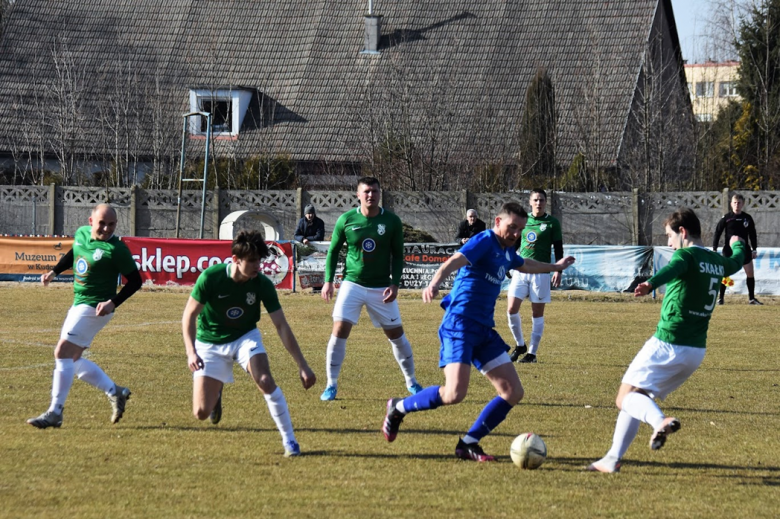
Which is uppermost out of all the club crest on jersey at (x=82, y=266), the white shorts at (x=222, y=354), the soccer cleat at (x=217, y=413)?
the club crest on jersey at (x=82, y=266)

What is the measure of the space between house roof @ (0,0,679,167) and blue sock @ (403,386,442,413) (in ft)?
86.3

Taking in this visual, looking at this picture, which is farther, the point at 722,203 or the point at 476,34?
the point at 476,34

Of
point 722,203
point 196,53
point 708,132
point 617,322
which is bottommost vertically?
point 617,322

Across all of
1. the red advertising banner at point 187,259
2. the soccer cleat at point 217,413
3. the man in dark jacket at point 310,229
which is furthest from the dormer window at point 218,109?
the soccer cleat at point 217,413

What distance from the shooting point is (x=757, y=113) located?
35.8 m

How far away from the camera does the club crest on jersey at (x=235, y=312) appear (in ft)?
22.9

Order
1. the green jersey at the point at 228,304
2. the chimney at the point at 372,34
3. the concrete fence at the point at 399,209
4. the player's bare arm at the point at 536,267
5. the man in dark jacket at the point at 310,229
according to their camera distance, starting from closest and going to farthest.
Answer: the green jersey at the point at 228,304 < the player's bare arm at the point at 536,267 < the man in dark jacket at the point at 310,229 < the concrete fence at the point at 399,209 < the chimney at the point at 372,34

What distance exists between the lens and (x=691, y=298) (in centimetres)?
655

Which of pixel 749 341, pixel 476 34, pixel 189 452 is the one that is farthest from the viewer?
pixel 476 34

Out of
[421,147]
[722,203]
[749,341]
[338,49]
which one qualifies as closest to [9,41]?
[338,49]

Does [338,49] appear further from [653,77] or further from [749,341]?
[749,341]

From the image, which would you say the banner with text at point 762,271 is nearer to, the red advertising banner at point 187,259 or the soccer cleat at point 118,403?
the red advertising banner at point 187,259

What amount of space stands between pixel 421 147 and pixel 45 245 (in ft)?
44.5

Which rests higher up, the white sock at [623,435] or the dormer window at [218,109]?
the dormer window at [218,109]
